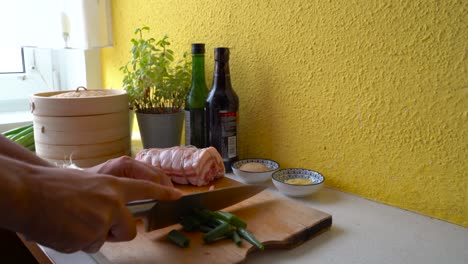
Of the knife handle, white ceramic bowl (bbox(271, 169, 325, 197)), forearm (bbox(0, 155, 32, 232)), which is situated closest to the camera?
forearm (bbox(0, 155, 32, 232))

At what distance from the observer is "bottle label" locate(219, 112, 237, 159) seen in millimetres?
854

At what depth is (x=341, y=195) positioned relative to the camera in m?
0.77

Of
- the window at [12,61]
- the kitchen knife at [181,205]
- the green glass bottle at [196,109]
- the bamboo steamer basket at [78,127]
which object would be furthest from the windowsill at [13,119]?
the kitchen knife at [181,205]

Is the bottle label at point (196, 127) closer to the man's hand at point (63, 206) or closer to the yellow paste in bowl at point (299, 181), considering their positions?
the yellow paste in bowl at point (299, 181)

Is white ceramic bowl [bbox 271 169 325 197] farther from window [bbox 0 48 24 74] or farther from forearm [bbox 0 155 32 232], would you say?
window [bbox 0 48 24 74]

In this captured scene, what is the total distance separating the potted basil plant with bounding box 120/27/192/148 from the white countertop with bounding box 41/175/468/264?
45 centimetres

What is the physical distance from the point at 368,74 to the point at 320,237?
0.31 metres

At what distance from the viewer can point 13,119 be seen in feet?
4.51

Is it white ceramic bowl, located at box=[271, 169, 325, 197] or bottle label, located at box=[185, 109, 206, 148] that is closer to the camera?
white ceramic bowl, located at box=[271, 169, 325, 197]

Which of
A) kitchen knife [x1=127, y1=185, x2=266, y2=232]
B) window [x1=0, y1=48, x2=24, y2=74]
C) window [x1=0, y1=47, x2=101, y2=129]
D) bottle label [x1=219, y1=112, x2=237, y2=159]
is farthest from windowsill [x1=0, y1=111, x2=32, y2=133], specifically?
kitchen knife [x1=127, y1=185, x2=266, y2=232]

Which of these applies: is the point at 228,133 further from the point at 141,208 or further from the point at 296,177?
the point at 141,208

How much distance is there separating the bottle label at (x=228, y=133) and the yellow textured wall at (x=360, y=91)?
74 millimetres

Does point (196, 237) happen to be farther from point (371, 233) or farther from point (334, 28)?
point (334, 28)

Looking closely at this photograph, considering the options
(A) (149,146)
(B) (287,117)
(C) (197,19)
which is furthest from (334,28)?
(A) (149,146)
